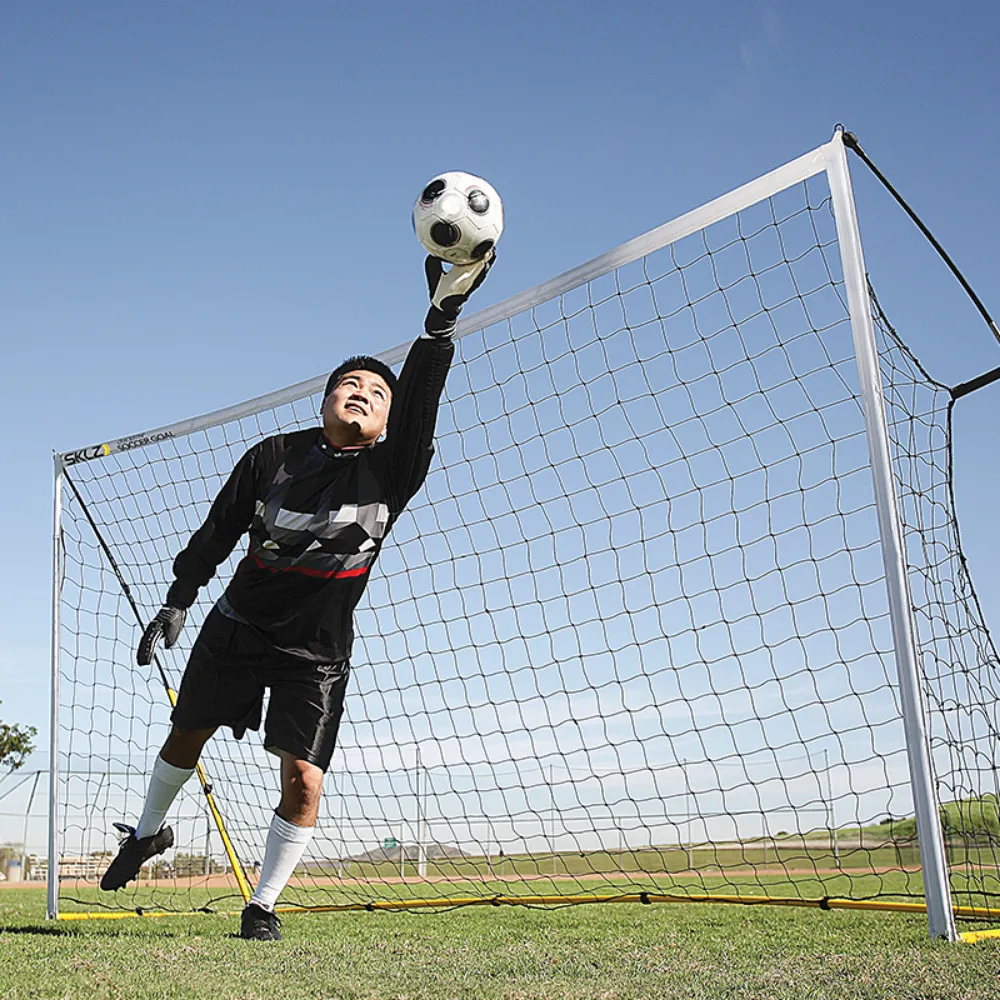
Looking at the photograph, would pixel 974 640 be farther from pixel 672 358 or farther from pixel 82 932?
pixel 82 932

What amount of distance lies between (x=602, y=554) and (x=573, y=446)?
0.59 m

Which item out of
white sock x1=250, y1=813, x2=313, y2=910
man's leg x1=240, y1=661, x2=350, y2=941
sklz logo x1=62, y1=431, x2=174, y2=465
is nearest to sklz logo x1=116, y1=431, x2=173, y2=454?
sklz logo x1=62, y1=431, x2=174, y2=465

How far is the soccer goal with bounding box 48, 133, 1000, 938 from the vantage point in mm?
3902

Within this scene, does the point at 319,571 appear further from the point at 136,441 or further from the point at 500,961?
the point at 136,441

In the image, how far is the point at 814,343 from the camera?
4.18m

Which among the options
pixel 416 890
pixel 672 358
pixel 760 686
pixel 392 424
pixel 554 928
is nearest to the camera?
pixel 392 424

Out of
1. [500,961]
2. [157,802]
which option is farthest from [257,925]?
[500,961]

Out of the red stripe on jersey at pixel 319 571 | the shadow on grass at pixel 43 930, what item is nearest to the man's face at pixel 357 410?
the red stripe on jersey at pixel 319 571

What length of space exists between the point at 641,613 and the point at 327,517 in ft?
5.20

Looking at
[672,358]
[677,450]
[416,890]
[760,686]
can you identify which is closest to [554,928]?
[760,686]

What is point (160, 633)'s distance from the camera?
398 centimetres

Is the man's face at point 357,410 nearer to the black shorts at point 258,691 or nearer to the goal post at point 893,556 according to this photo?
the black shorts at point 258,691

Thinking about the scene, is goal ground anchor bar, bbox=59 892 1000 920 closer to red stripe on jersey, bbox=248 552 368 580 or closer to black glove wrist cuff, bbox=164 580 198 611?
red stripe on jersey, bbox=248 552 368 580

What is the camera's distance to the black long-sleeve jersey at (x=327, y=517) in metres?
3.80
